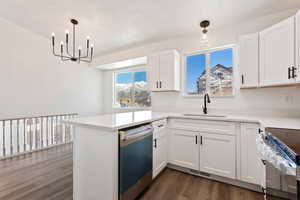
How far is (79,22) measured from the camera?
2896 mm

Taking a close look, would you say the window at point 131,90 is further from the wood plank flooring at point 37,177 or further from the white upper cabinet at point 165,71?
the wood plank flooring at point 37,177

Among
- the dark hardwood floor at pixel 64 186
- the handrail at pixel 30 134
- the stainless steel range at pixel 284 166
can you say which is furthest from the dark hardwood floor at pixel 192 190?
the handrail at pixel 30 134

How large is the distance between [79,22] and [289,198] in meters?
3.85

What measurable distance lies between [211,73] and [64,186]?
318cm

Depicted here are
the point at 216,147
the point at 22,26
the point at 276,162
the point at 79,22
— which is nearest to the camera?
the point at 276,162

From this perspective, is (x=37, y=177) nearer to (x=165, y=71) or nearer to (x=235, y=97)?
(x=165, y=71)

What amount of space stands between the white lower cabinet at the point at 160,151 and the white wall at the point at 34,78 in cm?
321

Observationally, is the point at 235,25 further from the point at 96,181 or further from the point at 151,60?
the point at 96,181

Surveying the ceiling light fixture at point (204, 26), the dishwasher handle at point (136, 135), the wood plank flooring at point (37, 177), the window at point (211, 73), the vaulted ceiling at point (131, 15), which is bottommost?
the wood plank flooring at point (37, 177)

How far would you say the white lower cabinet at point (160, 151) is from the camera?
207 cm

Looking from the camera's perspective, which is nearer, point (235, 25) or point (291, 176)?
point (291, 176)

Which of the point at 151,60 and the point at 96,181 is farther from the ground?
the point at 151,60

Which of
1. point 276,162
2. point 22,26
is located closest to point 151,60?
point 276,162

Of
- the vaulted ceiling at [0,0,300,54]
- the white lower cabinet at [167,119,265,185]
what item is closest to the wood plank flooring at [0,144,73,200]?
the white lower cabinet at [167,119,265,185]
